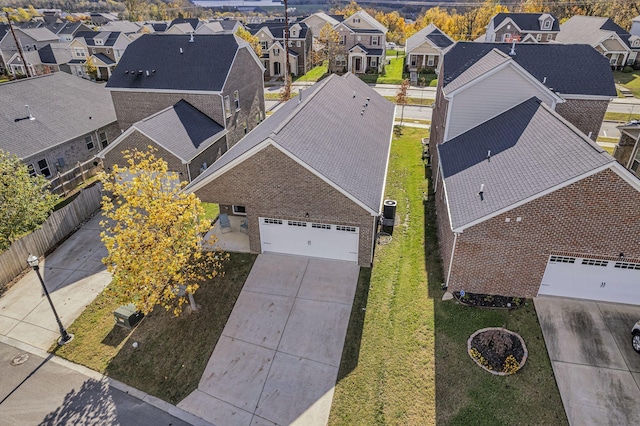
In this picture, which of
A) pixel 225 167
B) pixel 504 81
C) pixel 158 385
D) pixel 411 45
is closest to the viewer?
pixel 158 385

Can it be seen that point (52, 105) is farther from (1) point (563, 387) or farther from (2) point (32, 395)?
(1) point (563, 387)

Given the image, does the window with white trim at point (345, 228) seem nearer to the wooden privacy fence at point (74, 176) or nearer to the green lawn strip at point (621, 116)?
the wooden privacy fence at point (74, 176)

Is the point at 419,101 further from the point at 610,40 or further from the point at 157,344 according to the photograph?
the point at 157,344

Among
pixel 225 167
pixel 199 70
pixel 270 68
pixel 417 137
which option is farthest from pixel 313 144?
pixel 270 68

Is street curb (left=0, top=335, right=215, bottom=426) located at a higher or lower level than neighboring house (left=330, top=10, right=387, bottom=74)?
lower

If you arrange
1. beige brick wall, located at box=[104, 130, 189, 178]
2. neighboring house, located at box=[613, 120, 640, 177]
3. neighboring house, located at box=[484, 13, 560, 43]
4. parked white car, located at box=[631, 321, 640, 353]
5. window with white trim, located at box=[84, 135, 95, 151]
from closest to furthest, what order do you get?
1. parked white car, located at box=[631, 321, 640, 353]
2. neighboring house, located at box=[613, 120, 640, 177]
3. beige brick wall, located at box=[104, 130, 189, 178]
4. window with white trim, located at box=[84, 135, 95, 151]
5. neighboring house, located at box=[484, 13, 560, 43]

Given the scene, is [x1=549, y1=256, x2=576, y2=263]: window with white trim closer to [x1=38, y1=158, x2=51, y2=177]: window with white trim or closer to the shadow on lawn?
the shadow on lawn

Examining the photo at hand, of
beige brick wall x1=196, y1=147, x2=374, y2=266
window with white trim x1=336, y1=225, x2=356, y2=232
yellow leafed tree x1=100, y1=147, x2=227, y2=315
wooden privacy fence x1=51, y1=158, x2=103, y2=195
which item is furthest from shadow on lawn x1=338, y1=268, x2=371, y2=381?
wooden privacy fence x1=51, y1=158, x2=103, y2=195
